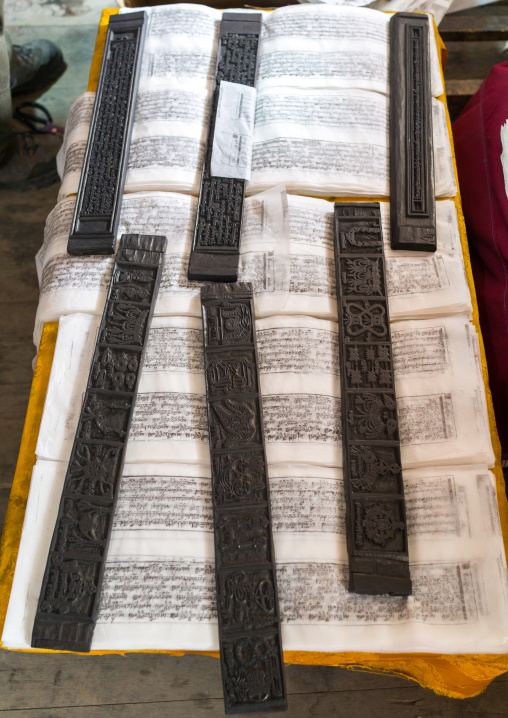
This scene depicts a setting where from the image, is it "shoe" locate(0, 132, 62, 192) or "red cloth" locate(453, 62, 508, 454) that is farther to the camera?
"shoe" locate(0, 132, 62, 192)

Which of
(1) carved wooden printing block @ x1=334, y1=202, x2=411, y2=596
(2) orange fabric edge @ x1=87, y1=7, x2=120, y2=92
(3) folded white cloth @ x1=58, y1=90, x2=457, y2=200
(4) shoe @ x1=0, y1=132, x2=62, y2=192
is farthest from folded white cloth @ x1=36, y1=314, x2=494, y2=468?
(4) shoe @ x1=0, y1=132, x2=62, y2=192

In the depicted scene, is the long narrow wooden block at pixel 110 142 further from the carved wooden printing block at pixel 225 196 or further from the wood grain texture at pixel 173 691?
the wood grain texture at pixel 173 691

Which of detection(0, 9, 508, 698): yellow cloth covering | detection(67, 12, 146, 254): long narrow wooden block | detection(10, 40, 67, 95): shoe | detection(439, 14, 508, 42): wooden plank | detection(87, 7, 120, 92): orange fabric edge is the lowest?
detection(0, 9, 508, 698): yellow cloth covering

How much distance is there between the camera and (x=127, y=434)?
5.64 ft

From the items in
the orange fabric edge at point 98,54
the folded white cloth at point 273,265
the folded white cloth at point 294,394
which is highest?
the orange fabric edge at point 98,54

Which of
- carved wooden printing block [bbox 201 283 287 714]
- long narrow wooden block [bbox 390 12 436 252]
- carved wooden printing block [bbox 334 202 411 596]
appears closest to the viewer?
carved wooden printing block [bbox 201 283 287 714]

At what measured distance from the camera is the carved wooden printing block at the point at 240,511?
1.47 metres

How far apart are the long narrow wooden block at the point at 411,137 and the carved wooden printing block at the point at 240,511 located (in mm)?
643

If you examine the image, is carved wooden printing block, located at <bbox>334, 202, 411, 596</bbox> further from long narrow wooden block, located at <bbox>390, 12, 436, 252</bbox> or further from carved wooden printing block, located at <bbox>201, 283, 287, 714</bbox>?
carved wooden printing block, located at <bbox>201, 283, 287, 714</bbox>

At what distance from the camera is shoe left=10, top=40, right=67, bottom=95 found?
119 inches

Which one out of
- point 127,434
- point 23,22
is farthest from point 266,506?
point 23,22

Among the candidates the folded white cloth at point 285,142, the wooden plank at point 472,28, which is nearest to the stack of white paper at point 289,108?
the folded white cloth at point 285,142

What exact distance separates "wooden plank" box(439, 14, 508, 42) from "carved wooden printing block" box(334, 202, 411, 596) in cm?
153

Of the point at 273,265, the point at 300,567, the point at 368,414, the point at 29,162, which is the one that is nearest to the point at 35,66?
the point at 29,162
